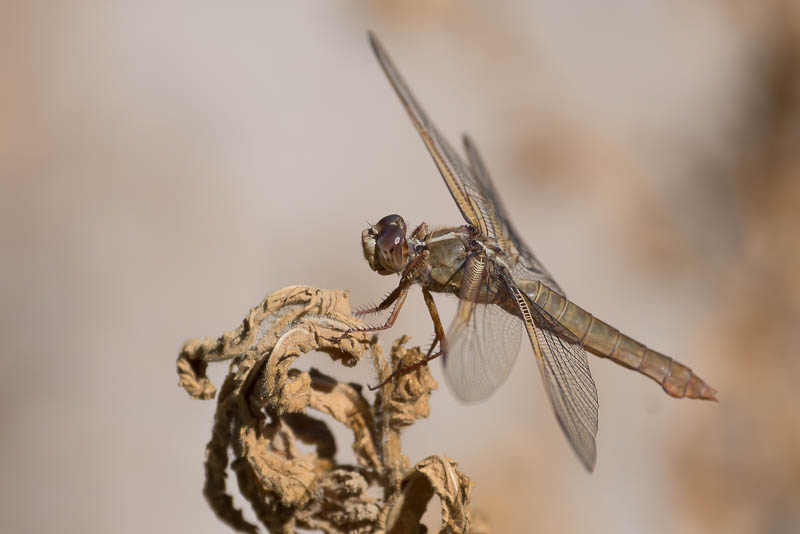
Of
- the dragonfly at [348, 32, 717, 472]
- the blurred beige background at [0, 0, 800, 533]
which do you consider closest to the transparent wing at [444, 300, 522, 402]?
the dragonfly at [348, 32, 717, 472]

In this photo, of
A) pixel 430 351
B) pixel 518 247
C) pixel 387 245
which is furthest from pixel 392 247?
pixel 518 247

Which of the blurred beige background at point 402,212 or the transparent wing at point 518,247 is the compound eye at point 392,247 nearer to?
the transparent wing at point 518,247

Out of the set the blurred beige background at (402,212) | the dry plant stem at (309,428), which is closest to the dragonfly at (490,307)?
the dry plant stem at (309,428)

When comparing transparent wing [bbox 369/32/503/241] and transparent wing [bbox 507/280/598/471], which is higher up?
transparent wing [bbox 369/32/503/241]

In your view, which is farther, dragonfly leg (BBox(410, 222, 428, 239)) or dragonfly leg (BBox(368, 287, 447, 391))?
dragonfly leg (BBox(410, 222, 428, 239))

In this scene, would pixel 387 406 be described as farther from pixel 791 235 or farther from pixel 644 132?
pixel 791 235

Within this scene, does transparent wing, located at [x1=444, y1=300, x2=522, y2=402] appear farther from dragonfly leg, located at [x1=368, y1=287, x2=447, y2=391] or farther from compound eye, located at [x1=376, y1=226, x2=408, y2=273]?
compound eye, located at [x1=376, y1=226, x2=408, y2=273]

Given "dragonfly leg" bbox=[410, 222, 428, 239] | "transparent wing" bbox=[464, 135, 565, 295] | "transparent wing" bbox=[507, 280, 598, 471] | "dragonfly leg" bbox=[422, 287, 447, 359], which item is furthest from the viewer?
"transparent wing" bbox=[464, 135, 565, 295]
